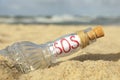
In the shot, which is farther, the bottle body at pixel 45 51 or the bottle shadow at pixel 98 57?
the bottle shadow at pixel 98 57

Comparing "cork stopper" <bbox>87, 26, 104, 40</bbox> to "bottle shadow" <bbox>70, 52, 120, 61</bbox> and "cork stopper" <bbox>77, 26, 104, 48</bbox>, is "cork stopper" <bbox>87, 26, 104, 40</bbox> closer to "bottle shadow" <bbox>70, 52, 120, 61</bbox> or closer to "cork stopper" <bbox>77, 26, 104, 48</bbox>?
"cork stopper" <bbox>77, 26, 104, 48</bbox>

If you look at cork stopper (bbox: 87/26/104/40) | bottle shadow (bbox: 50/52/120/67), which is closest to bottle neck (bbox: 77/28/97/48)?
cork stopper (bbox: 87/26/104/40)

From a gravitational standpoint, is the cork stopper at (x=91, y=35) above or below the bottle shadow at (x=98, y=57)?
above

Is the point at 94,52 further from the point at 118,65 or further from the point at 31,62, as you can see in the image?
the point at 31,62

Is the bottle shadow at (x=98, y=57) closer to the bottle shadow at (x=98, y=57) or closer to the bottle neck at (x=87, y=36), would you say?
the bottle shadow at (x=98, y=57)

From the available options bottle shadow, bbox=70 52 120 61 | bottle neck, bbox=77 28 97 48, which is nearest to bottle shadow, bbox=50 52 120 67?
bottle shadow, bbox=70 52 120 61

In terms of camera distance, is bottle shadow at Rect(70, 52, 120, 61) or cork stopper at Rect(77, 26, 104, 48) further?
bottle shadow at Rect(70, 52, 120, 61)

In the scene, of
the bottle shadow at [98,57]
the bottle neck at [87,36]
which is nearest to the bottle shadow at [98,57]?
the bottle shadow at [98,57]

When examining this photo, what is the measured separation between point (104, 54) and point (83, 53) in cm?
18

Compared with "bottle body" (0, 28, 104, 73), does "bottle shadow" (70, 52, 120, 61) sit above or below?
below

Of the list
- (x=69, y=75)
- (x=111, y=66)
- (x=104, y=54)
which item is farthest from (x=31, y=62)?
(x=104, y=54)

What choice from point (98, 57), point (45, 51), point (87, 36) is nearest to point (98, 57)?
point (98, 57)

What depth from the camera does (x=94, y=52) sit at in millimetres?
2953

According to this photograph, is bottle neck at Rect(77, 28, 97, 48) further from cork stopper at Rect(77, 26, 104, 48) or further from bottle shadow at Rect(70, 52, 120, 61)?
bottle shadow at Rect(70, 52, 120, 61)
